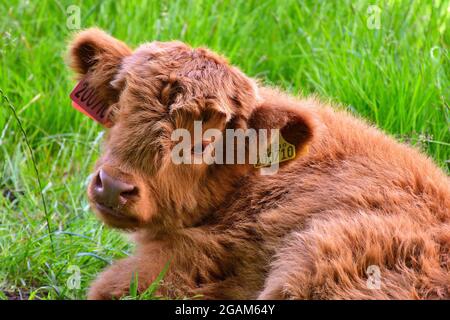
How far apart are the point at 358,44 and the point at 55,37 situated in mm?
2440

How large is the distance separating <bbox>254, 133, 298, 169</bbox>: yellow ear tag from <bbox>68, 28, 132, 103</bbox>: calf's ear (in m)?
0.88

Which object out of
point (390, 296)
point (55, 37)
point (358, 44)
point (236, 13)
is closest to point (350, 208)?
point (390, 296)

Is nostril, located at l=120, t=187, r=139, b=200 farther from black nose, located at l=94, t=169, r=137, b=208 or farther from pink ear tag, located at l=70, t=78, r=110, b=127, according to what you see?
pink ear tag, located at l=70, t=78, r=110, b=127

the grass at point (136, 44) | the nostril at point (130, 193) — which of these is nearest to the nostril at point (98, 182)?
the nostril at point (130, 193)

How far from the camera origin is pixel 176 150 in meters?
4.73

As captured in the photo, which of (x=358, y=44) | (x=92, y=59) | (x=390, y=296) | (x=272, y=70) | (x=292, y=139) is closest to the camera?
(x=390, y=296)

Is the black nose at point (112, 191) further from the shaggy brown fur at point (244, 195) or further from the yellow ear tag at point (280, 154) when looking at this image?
the yellow ear tag at point (280, 154)

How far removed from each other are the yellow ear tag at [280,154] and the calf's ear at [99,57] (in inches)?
34.8

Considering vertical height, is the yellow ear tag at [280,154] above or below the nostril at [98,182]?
above

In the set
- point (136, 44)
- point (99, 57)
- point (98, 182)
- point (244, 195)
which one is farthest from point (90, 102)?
point (136, 44)

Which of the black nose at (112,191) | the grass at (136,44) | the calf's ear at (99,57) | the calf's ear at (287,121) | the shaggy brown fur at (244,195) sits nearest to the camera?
the shaggy brown fur at (244,195)

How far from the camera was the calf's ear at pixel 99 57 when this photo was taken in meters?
5.17

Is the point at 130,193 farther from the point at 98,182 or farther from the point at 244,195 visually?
the point at 244,195
